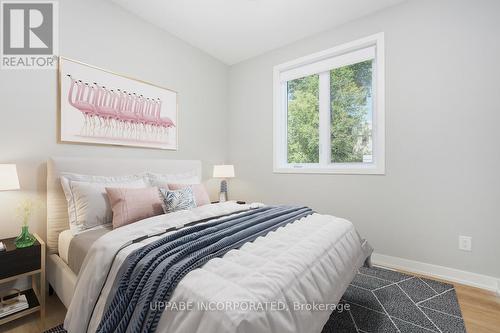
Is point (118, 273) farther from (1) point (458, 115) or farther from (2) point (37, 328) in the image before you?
(1) point (458, 115)

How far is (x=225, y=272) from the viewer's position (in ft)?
3.37

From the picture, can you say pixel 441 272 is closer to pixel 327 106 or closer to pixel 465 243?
pixel 465 243

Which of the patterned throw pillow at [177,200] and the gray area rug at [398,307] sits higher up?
the patterned throw pillow at [177,200]

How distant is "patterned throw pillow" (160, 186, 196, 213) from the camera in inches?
83.7

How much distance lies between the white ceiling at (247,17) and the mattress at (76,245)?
95.1 inches

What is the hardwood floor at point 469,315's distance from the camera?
5.18 feet

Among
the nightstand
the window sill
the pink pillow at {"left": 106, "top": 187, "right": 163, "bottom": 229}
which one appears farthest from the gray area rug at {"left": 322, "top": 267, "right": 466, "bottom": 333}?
the nightstand

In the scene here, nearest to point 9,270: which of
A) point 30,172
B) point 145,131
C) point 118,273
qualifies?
point 30,172

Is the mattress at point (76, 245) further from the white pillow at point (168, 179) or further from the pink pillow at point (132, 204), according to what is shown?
the white pillow at point (168, 179)

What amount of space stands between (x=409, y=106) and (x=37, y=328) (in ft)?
12.1

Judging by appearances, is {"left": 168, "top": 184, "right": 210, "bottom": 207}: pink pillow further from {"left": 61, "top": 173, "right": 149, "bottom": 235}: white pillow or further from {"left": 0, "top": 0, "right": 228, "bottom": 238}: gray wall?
{"left": 0, "top": 0, "right": 228, "bottom": 238}: gray wall

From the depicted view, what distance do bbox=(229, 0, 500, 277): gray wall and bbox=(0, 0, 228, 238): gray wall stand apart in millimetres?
1880

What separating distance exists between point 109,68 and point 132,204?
1.57 metres

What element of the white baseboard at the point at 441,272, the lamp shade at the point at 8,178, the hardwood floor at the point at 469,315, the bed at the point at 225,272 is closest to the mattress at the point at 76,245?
the bed at the point at 225,272
